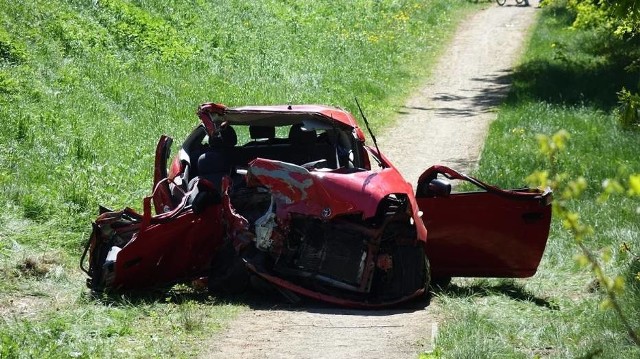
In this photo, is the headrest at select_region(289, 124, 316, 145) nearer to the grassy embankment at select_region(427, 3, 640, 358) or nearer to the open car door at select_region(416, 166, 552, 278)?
the open car door at select_region(416, 166, 552, 278)

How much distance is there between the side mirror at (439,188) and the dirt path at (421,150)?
46.7 inches

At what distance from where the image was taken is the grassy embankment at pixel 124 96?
26.3 ft

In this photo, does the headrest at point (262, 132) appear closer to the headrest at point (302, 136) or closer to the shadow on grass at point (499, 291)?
the headrest at point (302, 136)

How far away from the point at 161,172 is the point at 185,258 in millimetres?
1622

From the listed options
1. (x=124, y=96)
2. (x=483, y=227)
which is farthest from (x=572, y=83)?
(x=483, y=227)

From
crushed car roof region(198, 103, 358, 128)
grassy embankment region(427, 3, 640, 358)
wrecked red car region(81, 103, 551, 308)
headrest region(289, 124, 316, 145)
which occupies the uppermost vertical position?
crushed car roof region(198, 103, 358, 128)

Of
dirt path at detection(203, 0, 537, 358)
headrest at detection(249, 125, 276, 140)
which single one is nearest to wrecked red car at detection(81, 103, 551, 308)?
dirt path at detection(203, 0, 537, 358)

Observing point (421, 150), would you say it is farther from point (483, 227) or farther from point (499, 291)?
point (483, 227)

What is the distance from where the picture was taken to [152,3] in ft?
71.1

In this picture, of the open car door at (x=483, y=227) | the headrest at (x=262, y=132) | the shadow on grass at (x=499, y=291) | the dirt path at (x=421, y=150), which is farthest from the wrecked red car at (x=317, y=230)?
the headrest at (x=262, y=132)

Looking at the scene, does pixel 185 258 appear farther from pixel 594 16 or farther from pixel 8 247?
pixel 594 16

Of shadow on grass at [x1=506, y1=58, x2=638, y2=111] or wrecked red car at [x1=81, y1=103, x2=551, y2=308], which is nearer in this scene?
wrecked red car at [x1=81, y1=103, x2=551, y2=308]

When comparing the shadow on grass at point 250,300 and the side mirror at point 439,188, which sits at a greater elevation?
the side mirror at point 439,188

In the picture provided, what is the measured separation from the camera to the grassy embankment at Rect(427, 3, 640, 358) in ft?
24.5
